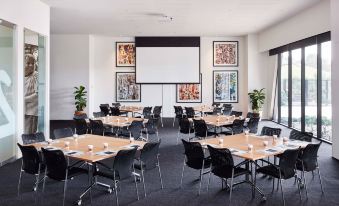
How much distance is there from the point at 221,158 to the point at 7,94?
197 inches

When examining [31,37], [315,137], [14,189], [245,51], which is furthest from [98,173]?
[245,51]

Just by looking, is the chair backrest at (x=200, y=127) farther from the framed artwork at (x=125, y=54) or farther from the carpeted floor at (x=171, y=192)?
the framed artwork at (x=125, y=54)

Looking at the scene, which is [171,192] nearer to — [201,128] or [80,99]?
[201,128]

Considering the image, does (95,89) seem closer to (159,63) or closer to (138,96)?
(138,96)

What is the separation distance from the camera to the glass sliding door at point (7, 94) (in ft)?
22.7

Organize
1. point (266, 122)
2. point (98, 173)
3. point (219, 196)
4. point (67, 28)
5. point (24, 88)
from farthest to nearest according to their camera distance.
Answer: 1. point (266, 122)
2. point (67, 28)
3. point (24, 88)
4. point (219, 196)
5. point (98, 173)

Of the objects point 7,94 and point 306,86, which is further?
point 306,86

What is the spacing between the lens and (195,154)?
17.2 ft

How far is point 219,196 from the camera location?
17.0 feet

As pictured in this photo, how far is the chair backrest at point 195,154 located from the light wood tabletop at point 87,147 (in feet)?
2.59

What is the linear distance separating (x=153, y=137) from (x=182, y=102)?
4.98 metres

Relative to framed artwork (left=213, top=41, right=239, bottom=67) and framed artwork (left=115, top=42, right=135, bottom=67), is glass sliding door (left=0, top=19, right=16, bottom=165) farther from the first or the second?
framed artwork (left=213, top=41, right=239, bottom=67)

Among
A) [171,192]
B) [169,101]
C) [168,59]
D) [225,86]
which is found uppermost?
[168,59]

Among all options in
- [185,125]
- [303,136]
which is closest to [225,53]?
[185,125]
